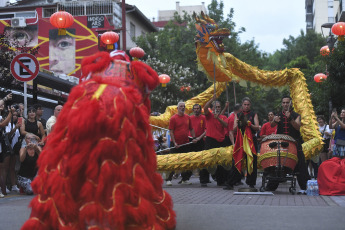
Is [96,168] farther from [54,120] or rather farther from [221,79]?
[221,79]

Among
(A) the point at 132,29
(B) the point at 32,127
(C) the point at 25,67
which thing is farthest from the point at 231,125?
(A) the point at 132,29

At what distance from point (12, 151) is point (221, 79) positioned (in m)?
5.06

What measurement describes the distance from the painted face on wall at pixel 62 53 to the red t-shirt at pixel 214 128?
90.0 ft

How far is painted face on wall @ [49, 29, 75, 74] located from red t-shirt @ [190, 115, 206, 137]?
86.2 ft

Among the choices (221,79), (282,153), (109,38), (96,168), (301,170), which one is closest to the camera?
(96,168)

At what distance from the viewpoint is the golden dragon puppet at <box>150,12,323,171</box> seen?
11.6 meters

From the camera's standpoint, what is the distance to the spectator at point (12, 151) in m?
10.1

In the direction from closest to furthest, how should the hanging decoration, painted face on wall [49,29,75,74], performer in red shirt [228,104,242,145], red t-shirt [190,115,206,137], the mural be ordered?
1. performer in red shirt [228,104,242,145]
2. red t-shirt [190,115,206,137]
3. the hanging decoration
4. painted face on wall [49,29,75,74]
5. the mural

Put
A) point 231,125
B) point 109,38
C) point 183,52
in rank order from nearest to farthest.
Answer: point 231,125 < point 109,38 < point 183,52

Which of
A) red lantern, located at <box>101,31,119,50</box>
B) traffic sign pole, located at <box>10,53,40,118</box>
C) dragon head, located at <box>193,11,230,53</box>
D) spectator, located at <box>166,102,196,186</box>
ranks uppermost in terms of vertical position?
red lantern, located at <box>101,31,119,50</box>

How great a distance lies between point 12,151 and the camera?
1012cm

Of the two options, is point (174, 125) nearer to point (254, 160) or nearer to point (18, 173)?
point (254, 160)

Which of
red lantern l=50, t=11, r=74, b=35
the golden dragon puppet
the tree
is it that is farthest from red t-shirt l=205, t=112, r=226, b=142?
the tree

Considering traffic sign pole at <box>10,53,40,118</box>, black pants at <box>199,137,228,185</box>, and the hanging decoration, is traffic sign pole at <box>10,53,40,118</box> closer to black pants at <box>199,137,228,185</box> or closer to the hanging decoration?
black pants at <box>199,137,228,185</box>
